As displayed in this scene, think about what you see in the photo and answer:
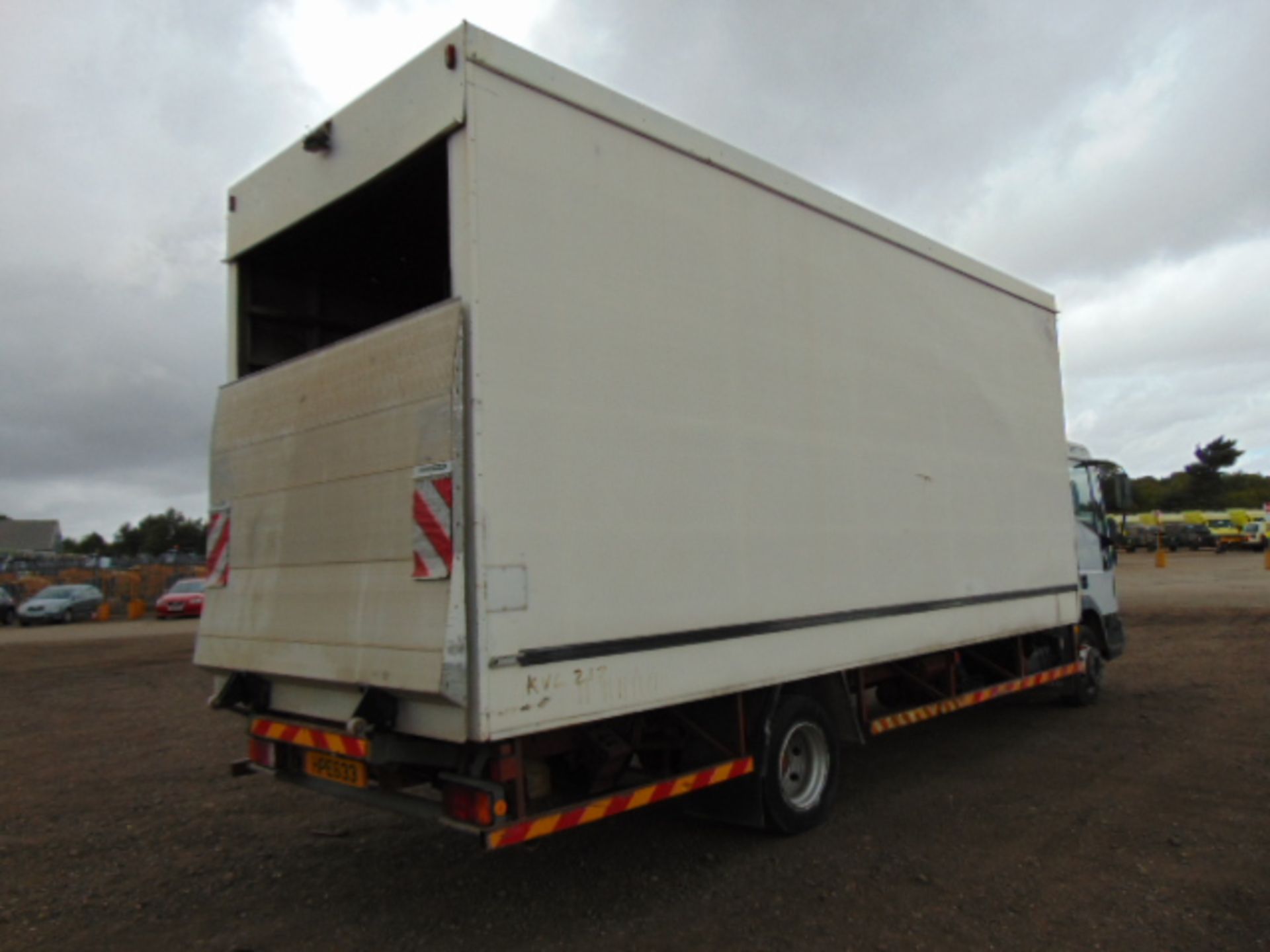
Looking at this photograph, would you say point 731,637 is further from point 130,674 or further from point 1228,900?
point 130,674

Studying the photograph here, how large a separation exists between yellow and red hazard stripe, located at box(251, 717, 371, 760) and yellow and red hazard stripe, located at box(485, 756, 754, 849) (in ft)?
2.25

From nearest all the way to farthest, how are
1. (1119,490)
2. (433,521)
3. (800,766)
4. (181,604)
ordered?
(433,521) → (800,766) → (1119,490) → (181,604)

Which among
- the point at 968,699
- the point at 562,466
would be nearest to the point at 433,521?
the point at 562,466

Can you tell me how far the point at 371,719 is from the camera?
3828mm

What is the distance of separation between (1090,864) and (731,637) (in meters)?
2.28

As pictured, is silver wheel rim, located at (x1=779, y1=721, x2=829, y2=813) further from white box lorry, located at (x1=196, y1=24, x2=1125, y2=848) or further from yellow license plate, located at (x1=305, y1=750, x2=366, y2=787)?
yellow license plate, located at (x1=305, y1=750, x2=366, y2=787)

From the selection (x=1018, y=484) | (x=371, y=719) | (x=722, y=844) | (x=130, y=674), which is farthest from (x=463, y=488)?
(x=130, y=674)

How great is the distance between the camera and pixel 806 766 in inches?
216

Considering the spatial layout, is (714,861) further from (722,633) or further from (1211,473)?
(1211,473)

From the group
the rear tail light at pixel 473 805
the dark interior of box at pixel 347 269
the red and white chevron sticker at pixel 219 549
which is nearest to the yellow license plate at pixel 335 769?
the rear tail light at pixel 473 805

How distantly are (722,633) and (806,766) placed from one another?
154 cm

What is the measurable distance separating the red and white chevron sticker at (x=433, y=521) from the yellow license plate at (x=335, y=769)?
1034 millimetres

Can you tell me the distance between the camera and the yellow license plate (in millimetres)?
4035

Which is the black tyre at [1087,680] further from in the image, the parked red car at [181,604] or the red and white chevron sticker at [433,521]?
the parked red car at [181,604]
